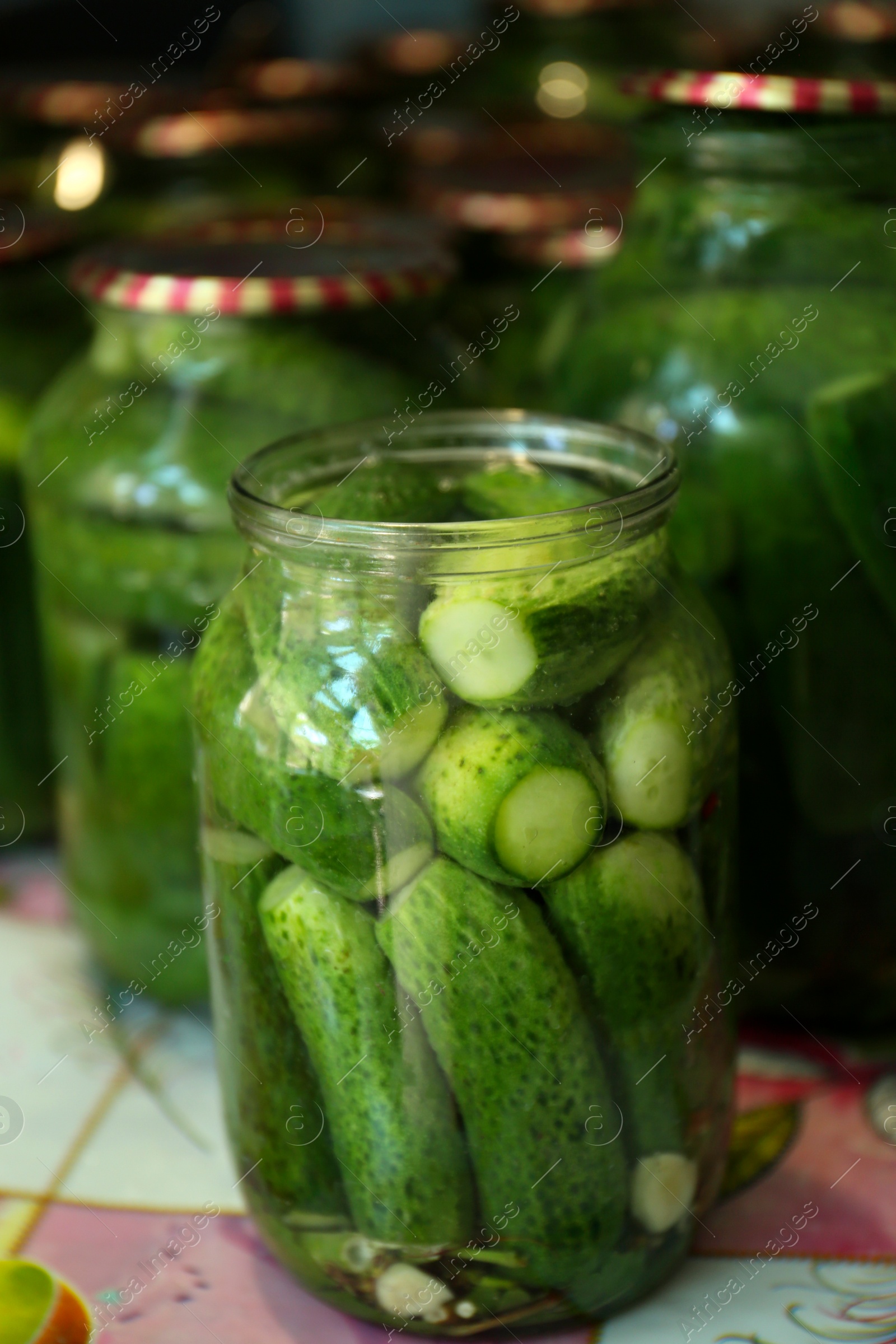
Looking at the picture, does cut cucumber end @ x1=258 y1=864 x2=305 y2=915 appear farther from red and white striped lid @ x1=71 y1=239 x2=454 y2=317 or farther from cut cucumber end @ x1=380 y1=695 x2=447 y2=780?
red and white striped lid @ x1=71 y1=239 x2=454 y2=317

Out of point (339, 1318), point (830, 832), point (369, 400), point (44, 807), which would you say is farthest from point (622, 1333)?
point (44, 807)

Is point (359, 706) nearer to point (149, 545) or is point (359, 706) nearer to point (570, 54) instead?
point (149, 545)

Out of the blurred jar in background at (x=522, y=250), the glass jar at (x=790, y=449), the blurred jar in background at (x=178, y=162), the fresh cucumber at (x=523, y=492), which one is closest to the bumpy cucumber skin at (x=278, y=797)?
the fresh cucumber at (x=523, y=492)

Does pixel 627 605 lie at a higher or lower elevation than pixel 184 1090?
higher

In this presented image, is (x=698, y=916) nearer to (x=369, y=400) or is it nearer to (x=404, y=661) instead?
(x=404, y=661)

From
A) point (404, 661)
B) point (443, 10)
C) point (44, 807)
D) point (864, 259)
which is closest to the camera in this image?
point (404, 661)

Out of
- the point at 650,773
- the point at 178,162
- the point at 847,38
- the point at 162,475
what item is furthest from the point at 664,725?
the point at 847,38

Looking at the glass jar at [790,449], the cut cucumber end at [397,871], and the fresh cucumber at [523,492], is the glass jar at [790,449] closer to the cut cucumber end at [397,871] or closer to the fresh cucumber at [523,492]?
the fresh cucumber at [523,492]
